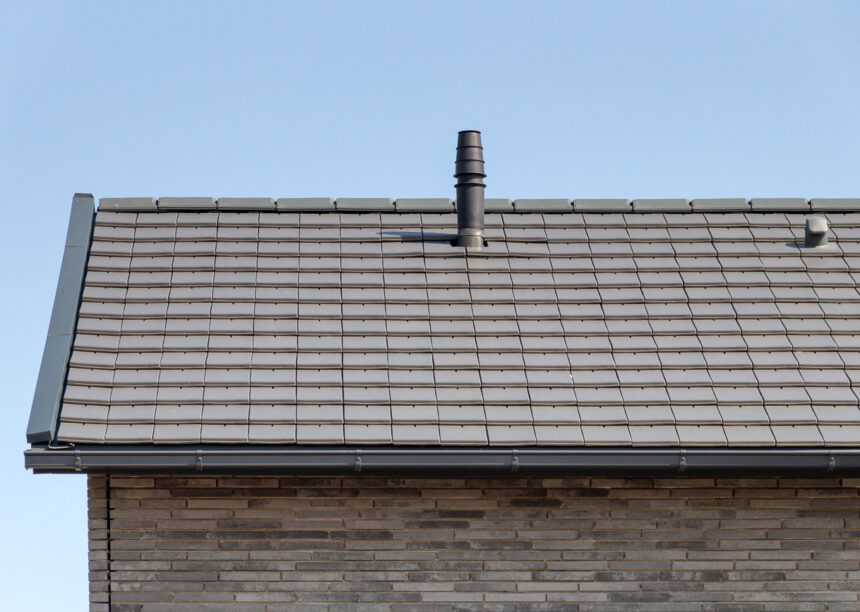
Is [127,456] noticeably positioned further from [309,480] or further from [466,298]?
[466,298]

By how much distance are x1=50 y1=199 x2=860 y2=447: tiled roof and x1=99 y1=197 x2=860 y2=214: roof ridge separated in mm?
22

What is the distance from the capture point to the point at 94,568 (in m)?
7.89

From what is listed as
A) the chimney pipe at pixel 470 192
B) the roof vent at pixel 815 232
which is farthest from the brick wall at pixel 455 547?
the roof vent at pixel 815 232

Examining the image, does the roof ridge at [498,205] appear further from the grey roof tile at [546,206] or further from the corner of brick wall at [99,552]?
the corner of brick wall at [99,552]

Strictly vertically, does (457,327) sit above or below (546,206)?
below

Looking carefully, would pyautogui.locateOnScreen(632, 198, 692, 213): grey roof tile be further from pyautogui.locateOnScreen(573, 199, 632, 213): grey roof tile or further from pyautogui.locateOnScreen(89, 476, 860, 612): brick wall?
pyautogui.locateOnScreen(89, 476, 860, 612): brick wall

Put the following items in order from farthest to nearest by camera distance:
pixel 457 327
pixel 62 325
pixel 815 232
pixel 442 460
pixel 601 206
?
1. pixel 601 206
2. pixel 815 232
3. pixel 457 327
4. pixel 62 325
5. pixel 442 460

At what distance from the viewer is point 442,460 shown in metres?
7.74

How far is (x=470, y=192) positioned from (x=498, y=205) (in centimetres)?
51

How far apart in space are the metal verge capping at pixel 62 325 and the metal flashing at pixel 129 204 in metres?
0.15

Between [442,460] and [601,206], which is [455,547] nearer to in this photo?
[442,460]

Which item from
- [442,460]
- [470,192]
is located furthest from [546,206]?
[442,460]

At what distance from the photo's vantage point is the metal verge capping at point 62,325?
7.83 metres

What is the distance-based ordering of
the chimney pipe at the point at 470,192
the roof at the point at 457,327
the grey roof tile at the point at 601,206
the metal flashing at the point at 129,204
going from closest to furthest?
the roof at the point at 457,327 → the chimney pipe at the point at 470,192 → the metal flashing at the point at 129,204 → the grey roof tile at the point at 601,206
